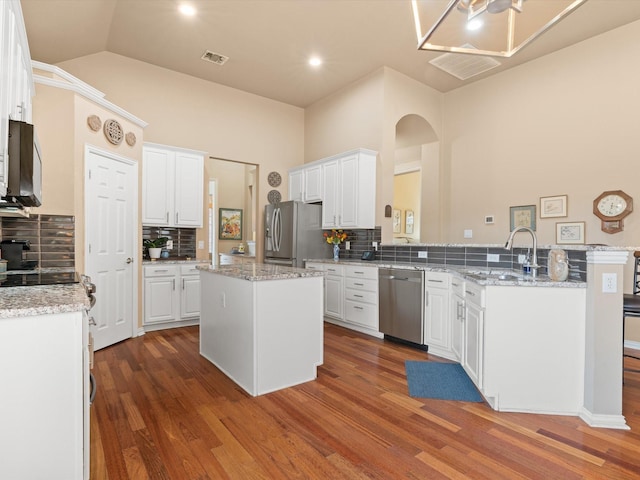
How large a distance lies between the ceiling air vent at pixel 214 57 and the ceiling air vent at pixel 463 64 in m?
2.71

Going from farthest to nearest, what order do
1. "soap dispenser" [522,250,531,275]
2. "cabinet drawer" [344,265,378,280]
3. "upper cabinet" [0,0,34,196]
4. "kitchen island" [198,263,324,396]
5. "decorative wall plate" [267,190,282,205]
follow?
"decorative wall plate" [267,190,282,205] → "cabinet drawer" [344,265,378,280] → "soap dispenser" [522,250,531,275] → "kitchen island" [198,263,324,396] → "upper cabinet" [0,0,34,196]

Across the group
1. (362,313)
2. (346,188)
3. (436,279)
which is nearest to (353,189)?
(346,188)

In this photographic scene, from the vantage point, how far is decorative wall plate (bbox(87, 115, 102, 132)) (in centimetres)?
350

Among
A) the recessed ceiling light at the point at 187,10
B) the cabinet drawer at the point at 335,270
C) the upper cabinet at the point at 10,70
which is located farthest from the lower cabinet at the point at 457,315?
the recessed ceiling light at the point at 187,10

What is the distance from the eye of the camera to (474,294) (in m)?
2.75

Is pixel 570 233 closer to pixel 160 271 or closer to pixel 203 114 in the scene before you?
pixel 160 271

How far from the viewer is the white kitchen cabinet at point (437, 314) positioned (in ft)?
11.6

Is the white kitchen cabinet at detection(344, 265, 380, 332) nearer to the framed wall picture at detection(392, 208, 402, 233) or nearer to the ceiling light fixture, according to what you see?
the ceiling light fixture

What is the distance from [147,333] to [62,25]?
3328 mm

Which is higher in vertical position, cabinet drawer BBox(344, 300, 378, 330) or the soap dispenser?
the soap dispenser

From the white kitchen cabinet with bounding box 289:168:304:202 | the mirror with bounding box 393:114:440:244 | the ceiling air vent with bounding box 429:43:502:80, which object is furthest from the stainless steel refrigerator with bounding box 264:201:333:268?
the ceiling air vent with bounding box 429:43:502:80

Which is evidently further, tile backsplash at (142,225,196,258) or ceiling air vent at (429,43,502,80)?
tile backsplash at (142,225,196,258)

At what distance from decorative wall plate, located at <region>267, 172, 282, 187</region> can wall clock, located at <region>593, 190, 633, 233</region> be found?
4366mm

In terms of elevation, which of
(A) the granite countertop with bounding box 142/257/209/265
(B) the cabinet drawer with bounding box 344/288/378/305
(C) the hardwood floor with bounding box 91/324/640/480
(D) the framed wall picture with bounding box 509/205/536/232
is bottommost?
(C) the hardwood floor with bounding box 91/324/640/480
